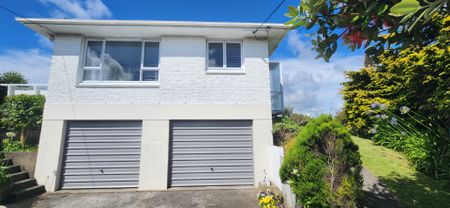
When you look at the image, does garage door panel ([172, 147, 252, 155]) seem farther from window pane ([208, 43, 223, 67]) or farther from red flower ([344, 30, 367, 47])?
red flower ([344, 30, 367, 47])

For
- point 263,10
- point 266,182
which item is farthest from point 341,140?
point 263,10

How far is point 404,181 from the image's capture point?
5.57 meters

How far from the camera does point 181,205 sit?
19.7 feet

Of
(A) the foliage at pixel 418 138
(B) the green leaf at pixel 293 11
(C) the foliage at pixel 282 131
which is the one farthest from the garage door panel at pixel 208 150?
(B) the green leaf at pixel 293 11

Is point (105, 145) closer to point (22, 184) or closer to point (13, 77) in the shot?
point (22, 184)

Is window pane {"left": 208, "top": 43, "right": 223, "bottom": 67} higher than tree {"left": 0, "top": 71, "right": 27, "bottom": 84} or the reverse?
the reverse

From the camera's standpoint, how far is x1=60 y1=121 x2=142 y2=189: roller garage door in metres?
7.50

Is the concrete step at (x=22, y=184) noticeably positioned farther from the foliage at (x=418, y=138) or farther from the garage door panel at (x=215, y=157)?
the foliage at (x=418, y=138)

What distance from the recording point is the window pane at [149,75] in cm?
827

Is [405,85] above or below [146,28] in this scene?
below

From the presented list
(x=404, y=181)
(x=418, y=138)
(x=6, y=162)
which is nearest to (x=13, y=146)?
(x=6, y=162)

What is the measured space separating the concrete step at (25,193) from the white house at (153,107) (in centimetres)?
25

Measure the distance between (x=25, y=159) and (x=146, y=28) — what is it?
6.11 meters

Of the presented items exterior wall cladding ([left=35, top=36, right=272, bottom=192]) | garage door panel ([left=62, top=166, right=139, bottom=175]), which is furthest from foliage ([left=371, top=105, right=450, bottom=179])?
garage door panel ([left=62, top=166, right=139, bottom=175])
